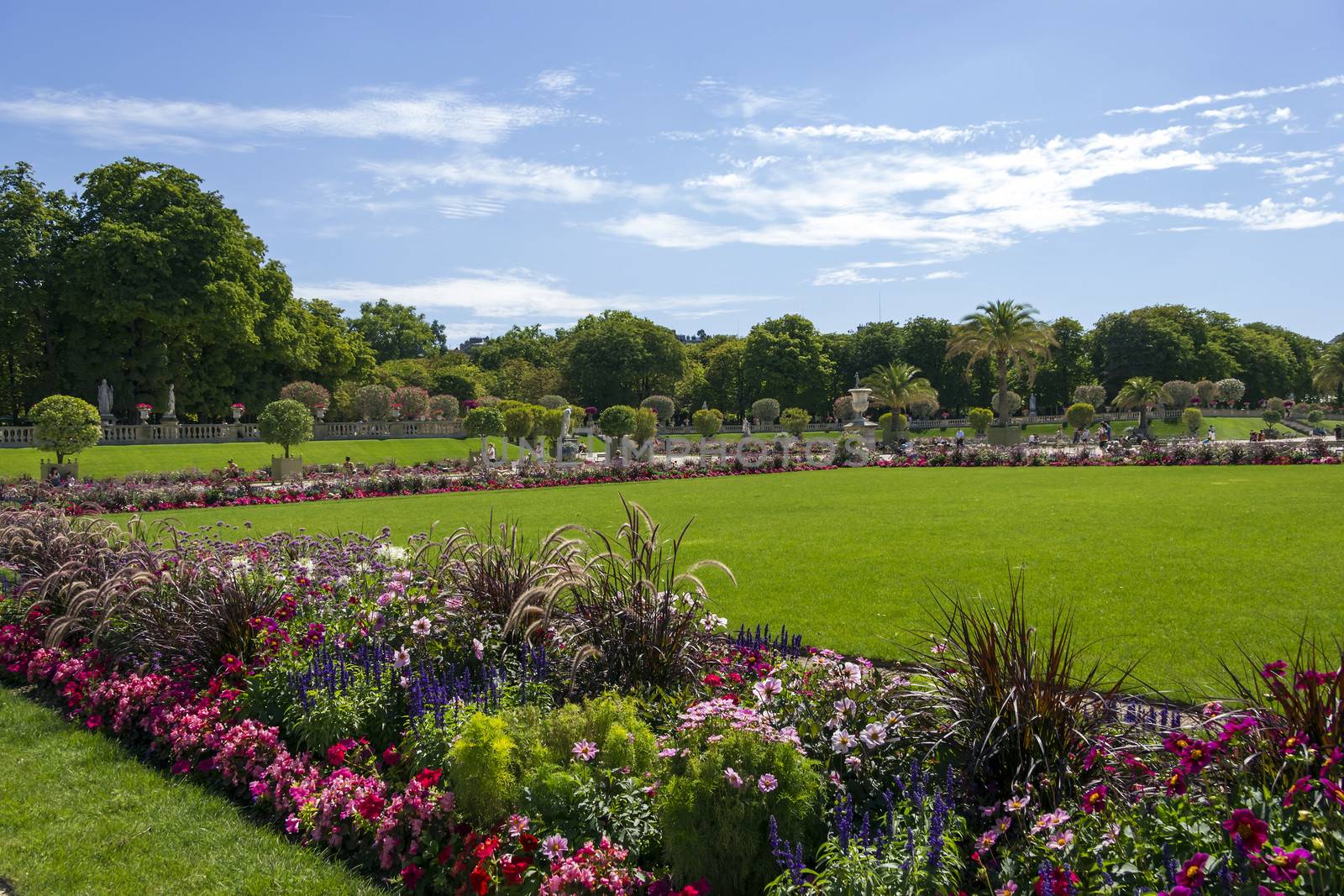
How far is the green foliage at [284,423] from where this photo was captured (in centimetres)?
2759

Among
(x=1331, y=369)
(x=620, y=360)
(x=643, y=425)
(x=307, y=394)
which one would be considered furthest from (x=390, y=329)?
(x=1331, y=369)

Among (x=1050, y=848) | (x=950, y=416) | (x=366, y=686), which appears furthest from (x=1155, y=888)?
(x=950, y=416)

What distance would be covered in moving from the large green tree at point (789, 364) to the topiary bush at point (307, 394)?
3585 cm

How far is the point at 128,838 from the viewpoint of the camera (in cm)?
375

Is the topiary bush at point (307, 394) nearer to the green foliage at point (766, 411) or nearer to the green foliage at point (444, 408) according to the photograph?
the green foliage at point (444, 408)

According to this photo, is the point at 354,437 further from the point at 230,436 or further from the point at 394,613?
the point at 394,613

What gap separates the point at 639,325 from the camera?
6888 centimetres

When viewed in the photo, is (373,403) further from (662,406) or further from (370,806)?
(370,806)

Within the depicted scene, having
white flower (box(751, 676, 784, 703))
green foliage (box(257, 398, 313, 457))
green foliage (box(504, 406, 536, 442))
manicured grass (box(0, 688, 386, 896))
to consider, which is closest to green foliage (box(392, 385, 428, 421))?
green foliage (box(504, 406, 536, 442))

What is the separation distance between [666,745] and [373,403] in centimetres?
4957

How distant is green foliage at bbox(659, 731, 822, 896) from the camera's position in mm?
2811

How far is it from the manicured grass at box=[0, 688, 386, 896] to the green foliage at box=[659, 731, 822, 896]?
135 cm

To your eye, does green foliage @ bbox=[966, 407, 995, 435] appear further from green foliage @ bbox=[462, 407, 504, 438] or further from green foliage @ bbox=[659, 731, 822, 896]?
green foliage @ bbox=[659, 731, 822, 896]

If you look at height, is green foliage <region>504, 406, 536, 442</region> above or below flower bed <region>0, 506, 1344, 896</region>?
above
